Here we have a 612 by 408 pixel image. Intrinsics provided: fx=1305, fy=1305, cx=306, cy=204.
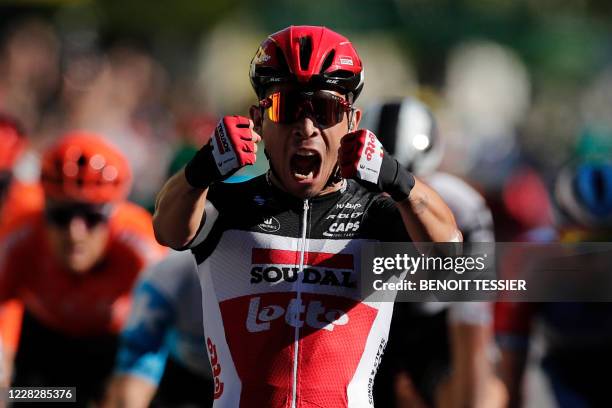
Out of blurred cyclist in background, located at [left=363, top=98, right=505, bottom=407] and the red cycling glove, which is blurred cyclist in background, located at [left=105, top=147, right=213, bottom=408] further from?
the red cycling glove

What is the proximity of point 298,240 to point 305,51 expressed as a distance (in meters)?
0.74

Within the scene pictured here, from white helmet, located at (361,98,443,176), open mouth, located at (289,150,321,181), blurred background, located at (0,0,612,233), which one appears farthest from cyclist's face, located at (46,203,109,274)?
blurred background, located at (0,0,612,233)

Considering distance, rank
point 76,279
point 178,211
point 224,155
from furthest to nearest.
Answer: point 76,279
point 178,211
point 224,155

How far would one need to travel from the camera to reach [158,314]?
757 centimetres

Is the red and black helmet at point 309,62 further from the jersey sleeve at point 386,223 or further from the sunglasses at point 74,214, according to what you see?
the sunglasses at point 74,214

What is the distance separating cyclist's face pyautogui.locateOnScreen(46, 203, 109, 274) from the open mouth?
3766 mm

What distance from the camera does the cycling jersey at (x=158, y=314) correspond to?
24.7 feet

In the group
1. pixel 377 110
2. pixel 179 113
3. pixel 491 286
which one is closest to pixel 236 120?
pixel 491 286

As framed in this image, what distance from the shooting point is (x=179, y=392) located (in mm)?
8203

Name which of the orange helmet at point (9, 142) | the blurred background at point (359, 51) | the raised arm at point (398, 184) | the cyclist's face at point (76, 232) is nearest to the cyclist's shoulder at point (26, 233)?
the cyclist's face at point (76, 232)

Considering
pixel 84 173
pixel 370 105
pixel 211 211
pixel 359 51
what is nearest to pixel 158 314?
pixel 84 173

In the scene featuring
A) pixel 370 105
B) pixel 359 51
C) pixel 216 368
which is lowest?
pixel 216 368

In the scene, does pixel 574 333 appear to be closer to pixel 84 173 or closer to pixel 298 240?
pixel 84 173

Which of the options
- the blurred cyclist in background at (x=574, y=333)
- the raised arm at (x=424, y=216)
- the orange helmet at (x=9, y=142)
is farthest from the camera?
the orange helmet at (x=9, y=142)
